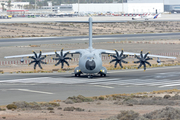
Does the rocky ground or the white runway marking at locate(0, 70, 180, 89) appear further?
the white runway marking at locate(0, 70, 180, 89)

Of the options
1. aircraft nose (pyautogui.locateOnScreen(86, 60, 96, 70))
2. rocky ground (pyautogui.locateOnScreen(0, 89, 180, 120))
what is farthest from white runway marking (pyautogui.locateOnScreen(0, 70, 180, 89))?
rocky ground (pyautogui.locateOnScreen(0, 89, 180, 120))

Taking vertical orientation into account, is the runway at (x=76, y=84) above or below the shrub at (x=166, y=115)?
below

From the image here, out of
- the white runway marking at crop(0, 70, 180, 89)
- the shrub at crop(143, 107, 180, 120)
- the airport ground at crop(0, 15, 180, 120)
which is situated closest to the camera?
the shrub at crop(143, 107, 180, 120)

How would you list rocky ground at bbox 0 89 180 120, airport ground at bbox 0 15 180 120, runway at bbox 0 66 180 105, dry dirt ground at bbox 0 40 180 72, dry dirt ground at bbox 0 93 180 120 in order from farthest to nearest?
dry dirt ground at bbox 0 40 180 72 < runway at bbox 0 66 180 105 < airport ground at bbox 0 15 180 120 < dry dirt ground at bbox 0 93 180 120 < rocky ground at bbox 0 89 180 120

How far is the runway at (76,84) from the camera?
31730mm

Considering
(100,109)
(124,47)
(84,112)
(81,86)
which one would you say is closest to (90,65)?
(81,86)

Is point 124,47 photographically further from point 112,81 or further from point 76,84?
point 76,84

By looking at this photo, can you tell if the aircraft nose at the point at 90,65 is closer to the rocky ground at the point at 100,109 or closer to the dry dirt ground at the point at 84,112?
the rocky ground at the point at 100,109

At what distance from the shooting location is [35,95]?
31.2 meters

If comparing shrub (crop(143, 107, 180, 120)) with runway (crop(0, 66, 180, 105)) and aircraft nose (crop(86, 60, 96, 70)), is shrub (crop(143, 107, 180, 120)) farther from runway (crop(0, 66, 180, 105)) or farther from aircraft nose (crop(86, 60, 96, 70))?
aircraft nose (crop(86, 60, 96, 70))

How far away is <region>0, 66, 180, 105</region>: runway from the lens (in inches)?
1249

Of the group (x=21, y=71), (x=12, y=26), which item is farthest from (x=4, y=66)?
(x=12, y=26)

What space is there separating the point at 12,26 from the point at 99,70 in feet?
295

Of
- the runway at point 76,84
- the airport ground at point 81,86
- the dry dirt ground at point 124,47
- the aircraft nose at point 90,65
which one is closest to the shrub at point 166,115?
the airport ground at point 81,86
